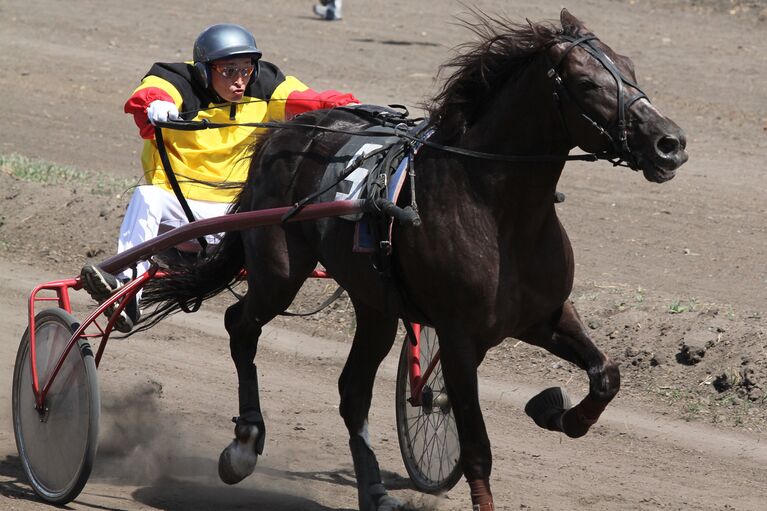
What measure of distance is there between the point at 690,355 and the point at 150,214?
9.56 feet

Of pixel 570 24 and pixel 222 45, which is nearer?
pixel 570 24

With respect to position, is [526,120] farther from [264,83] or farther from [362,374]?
[264,83]

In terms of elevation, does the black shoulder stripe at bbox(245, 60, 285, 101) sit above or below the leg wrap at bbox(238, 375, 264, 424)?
above

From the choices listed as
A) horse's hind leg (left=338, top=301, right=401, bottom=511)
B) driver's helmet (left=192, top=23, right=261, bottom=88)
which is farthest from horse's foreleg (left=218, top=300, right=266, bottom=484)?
driver's helmet (left=192, top=23, right=261, bottom=88)

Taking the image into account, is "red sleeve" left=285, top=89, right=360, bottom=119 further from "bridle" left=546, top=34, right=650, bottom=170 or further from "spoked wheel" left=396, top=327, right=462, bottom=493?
"bridle" left=546, top=34, right=650, bottom=170

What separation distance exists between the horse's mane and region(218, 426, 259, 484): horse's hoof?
1.64 m

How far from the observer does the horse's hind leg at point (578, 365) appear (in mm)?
4914

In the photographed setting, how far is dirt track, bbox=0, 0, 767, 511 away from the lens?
232 inches

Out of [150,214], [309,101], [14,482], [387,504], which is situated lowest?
[14,482]

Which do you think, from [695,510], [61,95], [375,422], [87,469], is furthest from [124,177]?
[695,510]

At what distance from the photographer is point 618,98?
4.34 metres

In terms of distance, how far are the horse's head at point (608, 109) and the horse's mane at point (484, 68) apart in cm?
13

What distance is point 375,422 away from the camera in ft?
22.4

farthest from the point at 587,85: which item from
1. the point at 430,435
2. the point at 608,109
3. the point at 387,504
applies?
the point at 430,435
